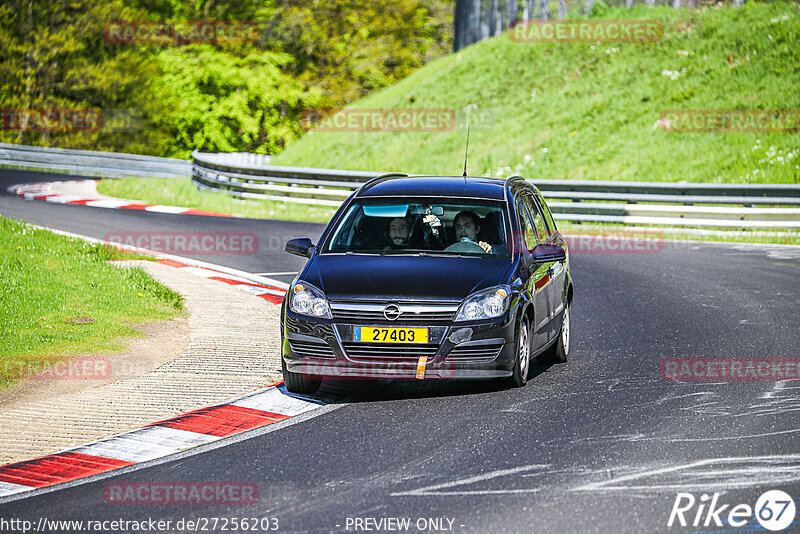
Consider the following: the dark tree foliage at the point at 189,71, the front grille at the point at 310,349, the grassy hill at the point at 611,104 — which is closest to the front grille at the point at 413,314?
the front grille at the point at 310,349

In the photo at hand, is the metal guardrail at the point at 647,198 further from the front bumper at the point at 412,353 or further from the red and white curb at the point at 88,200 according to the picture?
the front bumper at the point at 412,353

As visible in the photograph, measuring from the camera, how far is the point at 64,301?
1191cm

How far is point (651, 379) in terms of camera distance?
30.0ft

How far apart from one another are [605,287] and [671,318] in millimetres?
2714

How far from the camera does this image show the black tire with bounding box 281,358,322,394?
27.8 feet

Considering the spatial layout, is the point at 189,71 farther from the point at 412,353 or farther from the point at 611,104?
the point at 412,353

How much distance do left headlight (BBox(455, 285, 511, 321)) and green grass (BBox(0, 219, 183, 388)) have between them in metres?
3.67

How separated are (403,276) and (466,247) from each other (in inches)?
35.2

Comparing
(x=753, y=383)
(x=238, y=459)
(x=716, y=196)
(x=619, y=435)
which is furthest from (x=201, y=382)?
(x=716, y=196)

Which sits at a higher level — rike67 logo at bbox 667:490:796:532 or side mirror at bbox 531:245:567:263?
side mirror at bbox 531:245:567:263

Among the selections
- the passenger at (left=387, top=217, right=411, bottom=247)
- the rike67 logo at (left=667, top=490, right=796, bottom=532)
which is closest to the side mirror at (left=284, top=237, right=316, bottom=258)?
the passenger at (left=387, top=217, right=411, bottom=247)

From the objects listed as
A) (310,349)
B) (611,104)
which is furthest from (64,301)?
(611,104)

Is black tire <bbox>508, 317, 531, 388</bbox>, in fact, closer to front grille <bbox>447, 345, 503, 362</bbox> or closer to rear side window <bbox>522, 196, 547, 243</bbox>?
front grille <bbox>447, 345, 503, 362</bbox>

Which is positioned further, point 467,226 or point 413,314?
point 467,226
